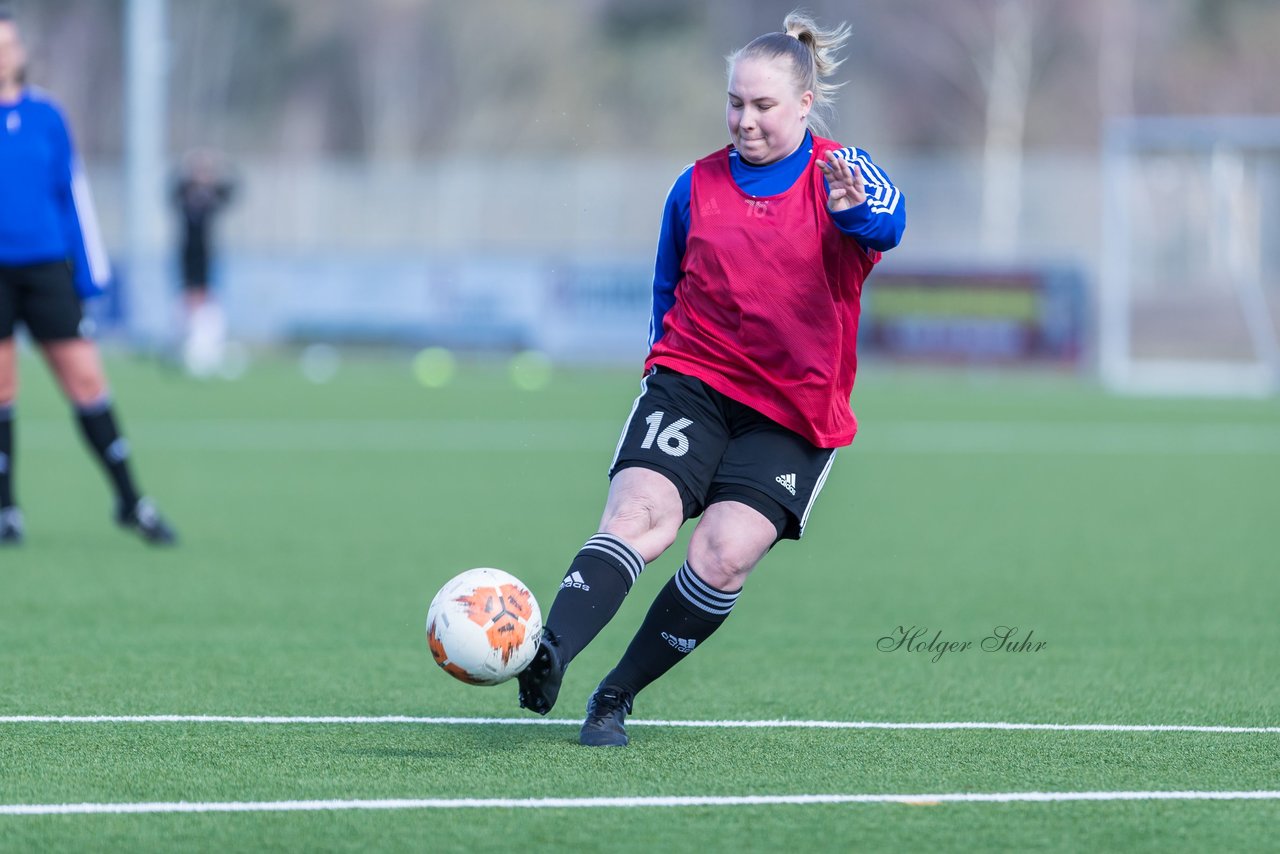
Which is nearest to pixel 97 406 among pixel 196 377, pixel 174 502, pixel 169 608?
pixel 169 608

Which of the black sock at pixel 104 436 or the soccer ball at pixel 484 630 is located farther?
the black sock at pixel 104 436

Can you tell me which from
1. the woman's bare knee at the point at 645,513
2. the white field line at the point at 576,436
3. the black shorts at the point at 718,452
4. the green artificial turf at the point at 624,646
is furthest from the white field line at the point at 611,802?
the white field line at the point at 576,436

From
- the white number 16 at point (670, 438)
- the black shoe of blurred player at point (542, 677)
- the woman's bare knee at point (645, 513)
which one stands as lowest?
the black shoe of blurred player at point (542, 677)

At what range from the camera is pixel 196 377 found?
22844 millimetres

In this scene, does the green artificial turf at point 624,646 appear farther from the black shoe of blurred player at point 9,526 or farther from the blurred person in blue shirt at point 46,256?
the blurred person in blue shirt at point 46,256

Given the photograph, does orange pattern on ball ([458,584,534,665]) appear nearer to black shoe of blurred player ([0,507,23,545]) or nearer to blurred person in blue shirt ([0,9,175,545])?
blurred person in blue shirt ([0,9,175,545])

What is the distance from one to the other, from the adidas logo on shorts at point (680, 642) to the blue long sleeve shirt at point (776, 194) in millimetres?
801

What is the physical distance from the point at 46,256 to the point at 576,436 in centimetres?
759

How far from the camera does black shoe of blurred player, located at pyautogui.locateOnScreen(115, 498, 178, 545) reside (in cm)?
886

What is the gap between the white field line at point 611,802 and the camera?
4.09m

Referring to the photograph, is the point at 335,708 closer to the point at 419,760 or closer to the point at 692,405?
the point at 419,760

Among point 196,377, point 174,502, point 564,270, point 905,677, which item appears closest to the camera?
point 905,677

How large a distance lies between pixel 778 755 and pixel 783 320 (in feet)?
3.65

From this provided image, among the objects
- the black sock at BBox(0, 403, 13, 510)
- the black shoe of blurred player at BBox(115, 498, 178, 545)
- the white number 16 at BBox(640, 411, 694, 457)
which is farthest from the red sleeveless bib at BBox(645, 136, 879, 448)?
the black sock at BBox(0, 403, 13, 510)
